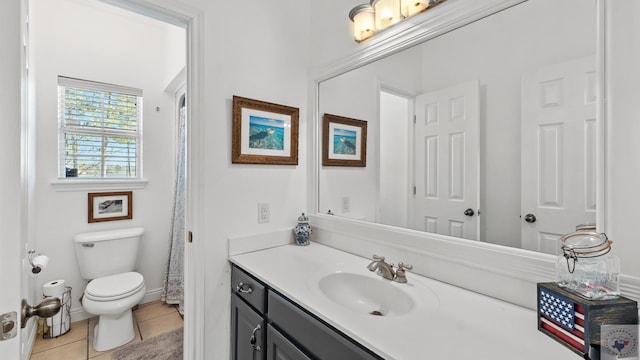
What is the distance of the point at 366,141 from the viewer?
1.62 m

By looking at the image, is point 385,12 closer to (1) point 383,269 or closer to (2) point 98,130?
(1) point 383,269

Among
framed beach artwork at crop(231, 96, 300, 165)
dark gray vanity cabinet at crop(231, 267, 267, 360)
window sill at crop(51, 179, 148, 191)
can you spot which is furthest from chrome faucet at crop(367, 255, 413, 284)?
window sill at crop(51, 179, 148, 191)

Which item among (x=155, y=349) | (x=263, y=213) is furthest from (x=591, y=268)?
(x=155, y=349)

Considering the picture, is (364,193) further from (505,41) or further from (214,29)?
(214,29)

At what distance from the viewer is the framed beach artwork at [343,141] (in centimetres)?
165

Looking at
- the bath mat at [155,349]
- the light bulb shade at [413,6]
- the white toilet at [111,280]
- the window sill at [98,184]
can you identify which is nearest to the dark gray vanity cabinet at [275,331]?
the bath mat at [155,349]

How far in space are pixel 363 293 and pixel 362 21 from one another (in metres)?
1.31

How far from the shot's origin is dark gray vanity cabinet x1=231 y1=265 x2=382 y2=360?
0.84 m

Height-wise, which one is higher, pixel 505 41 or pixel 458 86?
pixel 505 41

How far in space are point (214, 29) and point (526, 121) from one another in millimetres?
A: 1478

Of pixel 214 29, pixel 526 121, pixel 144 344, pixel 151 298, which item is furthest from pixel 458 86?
pixel 151 298

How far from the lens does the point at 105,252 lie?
7.54 feet

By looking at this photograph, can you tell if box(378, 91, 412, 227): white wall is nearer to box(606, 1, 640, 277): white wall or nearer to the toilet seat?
box(606, 1, 640, 277): white wall

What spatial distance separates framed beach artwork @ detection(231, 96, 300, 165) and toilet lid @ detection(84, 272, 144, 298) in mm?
1421
